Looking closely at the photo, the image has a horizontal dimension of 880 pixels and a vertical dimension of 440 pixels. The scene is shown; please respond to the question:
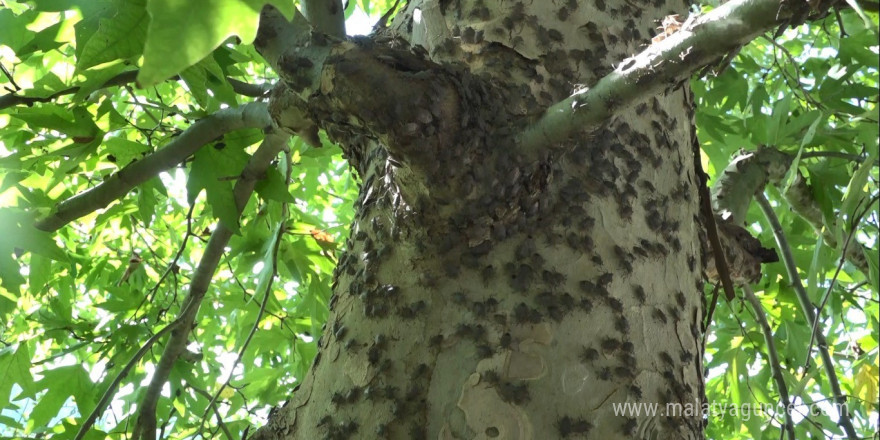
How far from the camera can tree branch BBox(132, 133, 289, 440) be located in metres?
1.61

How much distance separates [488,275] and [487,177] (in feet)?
0.47

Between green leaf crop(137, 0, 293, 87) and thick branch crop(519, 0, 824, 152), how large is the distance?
420 mm

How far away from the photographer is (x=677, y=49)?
83 centimetres

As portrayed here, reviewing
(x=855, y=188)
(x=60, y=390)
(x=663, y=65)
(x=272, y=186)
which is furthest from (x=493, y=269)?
(x=60, y=390)

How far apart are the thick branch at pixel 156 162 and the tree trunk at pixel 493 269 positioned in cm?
32

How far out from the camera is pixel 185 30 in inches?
26.0

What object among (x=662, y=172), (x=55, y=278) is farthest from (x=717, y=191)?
(x=55, y=278)

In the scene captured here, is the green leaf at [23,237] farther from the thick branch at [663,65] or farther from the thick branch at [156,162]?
the thick branch at [663,65]

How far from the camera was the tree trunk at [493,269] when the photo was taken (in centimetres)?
95

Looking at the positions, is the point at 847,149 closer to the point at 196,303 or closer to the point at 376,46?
the point at 376,46

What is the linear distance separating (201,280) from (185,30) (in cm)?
134

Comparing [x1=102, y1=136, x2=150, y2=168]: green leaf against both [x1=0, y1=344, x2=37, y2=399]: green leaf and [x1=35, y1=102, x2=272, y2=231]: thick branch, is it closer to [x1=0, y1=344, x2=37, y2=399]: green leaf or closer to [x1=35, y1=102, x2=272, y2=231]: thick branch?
[x1=35, y1=102, x2=272, y2=231]: thick branch

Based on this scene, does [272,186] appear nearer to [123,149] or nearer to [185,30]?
[123,149]

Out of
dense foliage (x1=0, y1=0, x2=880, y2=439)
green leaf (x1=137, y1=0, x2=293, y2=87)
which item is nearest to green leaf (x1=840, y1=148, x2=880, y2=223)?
dense foliage (x1=0, y1=0, x2=880, y2=439)
